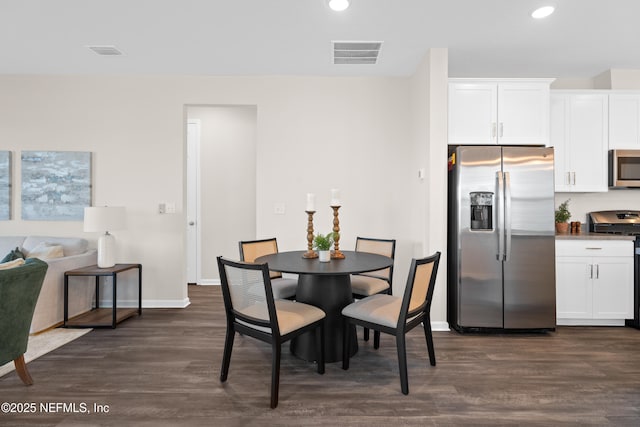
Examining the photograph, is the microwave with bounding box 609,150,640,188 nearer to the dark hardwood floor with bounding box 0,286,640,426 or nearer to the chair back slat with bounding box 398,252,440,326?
the dark hardwood floor with bounding box 0,286,640,426

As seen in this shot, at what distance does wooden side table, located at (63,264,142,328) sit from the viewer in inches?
135

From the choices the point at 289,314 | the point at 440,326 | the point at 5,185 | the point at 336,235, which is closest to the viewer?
the point at 289,314

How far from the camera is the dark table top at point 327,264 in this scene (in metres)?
2.44

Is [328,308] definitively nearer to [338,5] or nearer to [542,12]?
[338,5]

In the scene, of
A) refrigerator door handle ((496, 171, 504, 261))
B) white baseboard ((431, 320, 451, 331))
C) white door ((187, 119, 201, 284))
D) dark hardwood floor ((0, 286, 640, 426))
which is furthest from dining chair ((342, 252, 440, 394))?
white door ((187, 119, 201, 284))

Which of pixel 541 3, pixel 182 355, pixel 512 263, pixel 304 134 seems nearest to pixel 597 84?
pixel 541 3

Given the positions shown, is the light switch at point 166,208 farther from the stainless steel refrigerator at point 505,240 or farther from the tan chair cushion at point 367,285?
the stainless steel refrigerator at point 505,240

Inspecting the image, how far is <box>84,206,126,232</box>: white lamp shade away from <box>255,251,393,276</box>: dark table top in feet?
5.84

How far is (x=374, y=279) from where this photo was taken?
10.8 ft

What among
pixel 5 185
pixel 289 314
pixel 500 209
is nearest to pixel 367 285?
pixel 289 314

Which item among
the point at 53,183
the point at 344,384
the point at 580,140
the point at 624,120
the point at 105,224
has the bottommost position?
the point at 344,384

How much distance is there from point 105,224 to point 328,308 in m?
2.46

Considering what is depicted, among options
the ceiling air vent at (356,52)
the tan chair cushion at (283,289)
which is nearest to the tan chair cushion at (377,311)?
the tan chair cushion at (283,289)

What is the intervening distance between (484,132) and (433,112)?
21.8 inches
